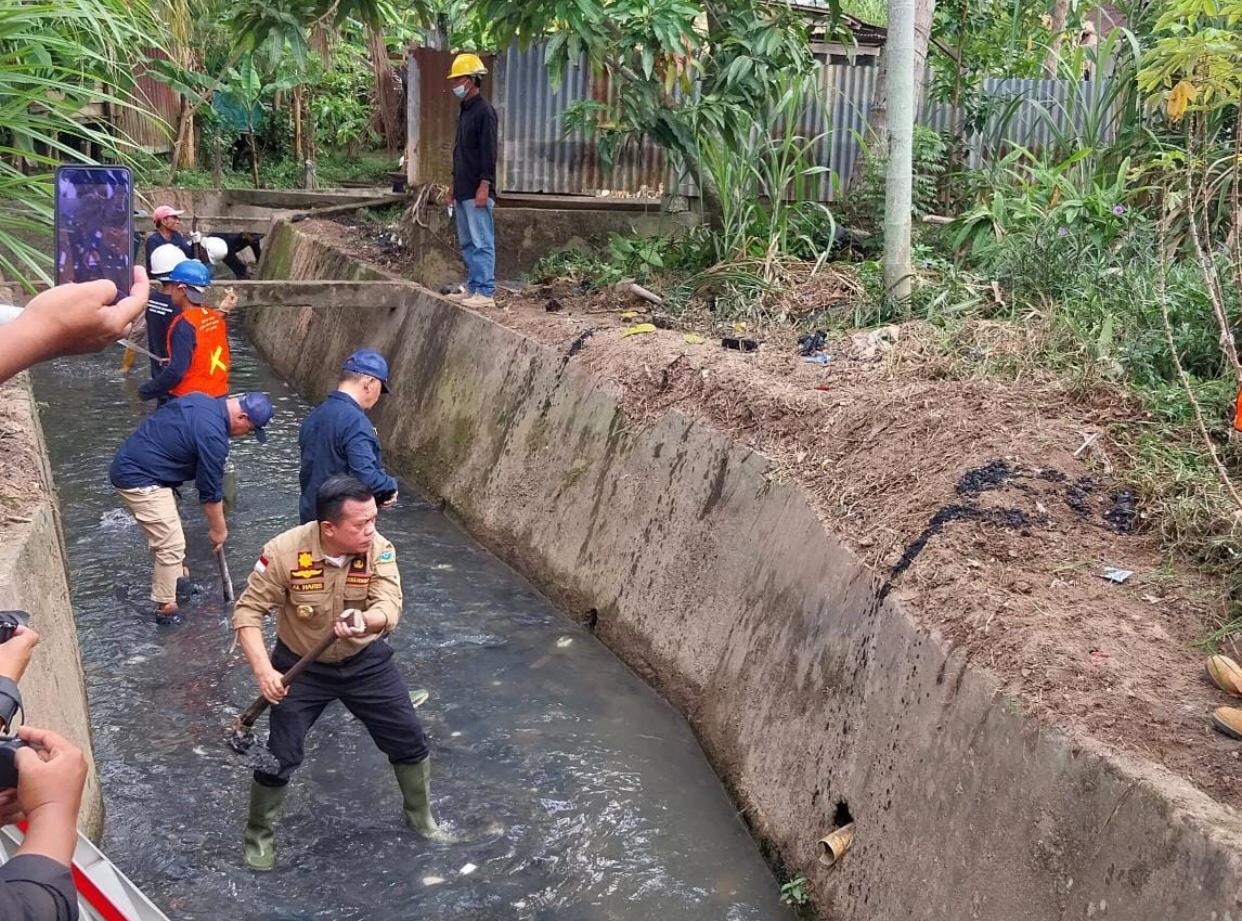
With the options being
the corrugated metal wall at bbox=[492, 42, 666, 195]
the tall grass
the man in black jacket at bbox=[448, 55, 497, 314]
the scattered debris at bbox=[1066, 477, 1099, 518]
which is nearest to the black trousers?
the tall grass

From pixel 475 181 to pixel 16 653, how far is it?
8267 mm

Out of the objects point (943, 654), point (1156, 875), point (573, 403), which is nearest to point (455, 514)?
point (573, 403)

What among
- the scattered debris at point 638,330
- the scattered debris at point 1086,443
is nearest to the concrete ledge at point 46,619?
the scattered debris at point 638,330

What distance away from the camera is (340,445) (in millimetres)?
6348

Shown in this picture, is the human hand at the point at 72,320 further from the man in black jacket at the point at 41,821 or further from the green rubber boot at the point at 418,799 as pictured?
the green rubber boot at the point at 418,799

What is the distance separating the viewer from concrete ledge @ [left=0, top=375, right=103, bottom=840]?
174 inches

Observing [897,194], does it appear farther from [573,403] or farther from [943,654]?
[943,654]

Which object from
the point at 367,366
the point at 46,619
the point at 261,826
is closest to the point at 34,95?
the point at 46,619

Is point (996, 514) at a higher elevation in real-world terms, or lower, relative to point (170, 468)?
higher

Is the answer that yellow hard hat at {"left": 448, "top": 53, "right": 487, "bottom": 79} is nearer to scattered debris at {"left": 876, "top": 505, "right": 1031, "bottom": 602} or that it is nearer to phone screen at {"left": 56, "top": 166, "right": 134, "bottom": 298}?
scattered debris at {"left": 876, "top": 505, "right": 1031, "bottom": 602}

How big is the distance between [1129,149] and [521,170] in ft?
16.9

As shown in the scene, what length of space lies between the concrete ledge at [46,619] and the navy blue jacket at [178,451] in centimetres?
115

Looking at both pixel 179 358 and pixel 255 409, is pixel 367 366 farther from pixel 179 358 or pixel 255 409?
pixel 179 358

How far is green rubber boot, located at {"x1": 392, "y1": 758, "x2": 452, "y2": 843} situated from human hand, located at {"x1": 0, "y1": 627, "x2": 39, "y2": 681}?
275 centimetres
